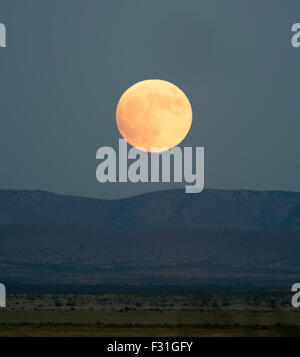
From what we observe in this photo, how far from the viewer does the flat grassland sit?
4588 cm

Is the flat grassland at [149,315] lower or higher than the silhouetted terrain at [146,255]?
lower

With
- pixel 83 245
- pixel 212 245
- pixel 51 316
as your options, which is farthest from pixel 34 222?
pixel 51 316

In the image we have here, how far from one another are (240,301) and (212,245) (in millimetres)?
87578

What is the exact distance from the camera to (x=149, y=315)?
6009cm

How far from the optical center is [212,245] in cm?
16488

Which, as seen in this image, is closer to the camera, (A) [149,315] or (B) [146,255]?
(A) [149,315]

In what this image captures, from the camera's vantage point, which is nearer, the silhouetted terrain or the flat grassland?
the flat grassland

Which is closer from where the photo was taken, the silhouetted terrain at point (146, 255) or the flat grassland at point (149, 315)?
the flat grassland at point (149, 315)

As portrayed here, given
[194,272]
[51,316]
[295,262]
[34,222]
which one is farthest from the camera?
[34,222]

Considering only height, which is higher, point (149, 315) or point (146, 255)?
point (146, 255)

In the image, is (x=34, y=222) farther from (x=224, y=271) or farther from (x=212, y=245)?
(x=224, y=271)

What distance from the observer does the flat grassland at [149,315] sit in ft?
151
